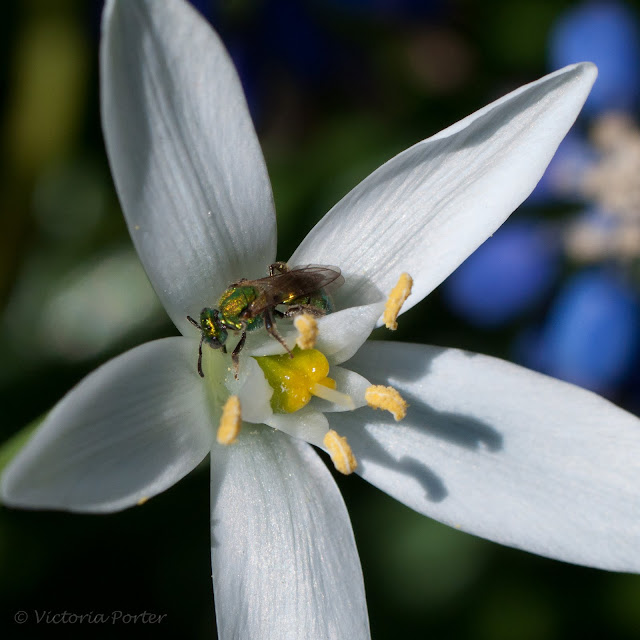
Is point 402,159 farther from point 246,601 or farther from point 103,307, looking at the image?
→ point 103,307

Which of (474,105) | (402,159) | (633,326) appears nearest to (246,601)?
(402,159)

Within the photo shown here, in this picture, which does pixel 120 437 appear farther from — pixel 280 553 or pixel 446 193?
pixel 446 193

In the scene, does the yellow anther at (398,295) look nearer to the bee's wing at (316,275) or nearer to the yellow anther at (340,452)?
the bee's wing at (316,275)

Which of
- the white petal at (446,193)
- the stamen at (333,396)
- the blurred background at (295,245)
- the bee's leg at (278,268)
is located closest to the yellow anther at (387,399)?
the stamen at (333,396)

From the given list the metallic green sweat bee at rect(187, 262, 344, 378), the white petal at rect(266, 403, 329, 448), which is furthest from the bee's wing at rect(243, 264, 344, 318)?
the white petal at rect(266, 403, 329, 448)

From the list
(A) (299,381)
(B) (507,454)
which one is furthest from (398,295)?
(B) (507,454)

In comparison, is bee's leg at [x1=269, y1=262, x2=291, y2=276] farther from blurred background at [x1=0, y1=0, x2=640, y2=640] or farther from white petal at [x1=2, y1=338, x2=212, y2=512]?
blurred background at [x1=0, y1=0, x2=640, y2=640]

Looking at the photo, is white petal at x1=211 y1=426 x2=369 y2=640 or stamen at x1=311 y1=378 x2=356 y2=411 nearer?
white petal at x1=211 y1=426 x2=369 y2=640

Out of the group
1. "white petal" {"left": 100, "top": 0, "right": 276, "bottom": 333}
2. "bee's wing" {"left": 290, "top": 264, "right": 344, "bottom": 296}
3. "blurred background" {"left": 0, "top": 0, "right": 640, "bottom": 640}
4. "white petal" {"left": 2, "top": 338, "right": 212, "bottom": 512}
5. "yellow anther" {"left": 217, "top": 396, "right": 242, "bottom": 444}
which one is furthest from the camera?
"blurred background" {"left": 0, "top": 0, "right": 640, "bottom": 640}
